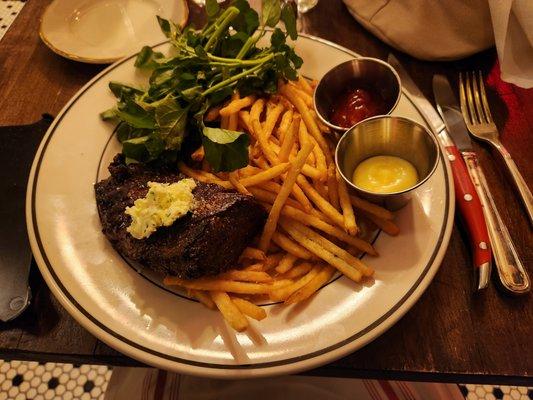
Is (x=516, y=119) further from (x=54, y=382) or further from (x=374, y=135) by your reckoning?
(x=54, y=382)

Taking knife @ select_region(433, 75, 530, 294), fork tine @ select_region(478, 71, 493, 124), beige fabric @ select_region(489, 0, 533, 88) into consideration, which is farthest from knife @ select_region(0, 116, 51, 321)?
beige fabric @ select_region(489, 0, 533, 88)

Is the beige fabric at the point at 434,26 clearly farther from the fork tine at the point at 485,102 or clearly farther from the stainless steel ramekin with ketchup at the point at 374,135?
the stainless steel ramekin with ketchup at the point at 374,135

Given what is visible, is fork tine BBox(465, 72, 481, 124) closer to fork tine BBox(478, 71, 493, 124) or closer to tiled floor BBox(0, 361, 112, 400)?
fork tine BBox(478, 71, 493, 124)

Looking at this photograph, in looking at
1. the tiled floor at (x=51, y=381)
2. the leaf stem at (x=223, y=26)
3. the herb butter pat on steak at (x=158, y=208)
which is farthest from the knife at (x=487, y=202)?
the tiled floor at (x=51, y=381)

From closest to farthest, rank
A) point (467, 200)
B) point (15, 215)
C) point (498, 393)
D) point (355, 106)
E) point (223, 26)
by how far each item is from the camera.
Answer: point (467, 200) → point (15, 215) → point (355, 106) → point (223, 26) → point (498, 393)

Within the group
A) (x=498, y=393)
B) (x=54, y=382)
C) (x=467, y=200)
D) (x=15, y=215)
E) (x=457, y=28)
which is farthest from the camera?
(x=54, y=382)

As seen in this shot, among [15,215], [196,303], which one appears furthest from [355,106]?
[15,215]

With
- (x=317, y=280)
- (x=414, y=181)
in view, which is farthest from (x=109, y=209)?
(x=414, y=181)

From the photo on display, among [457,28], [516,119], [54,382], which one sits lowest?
[54,382]
